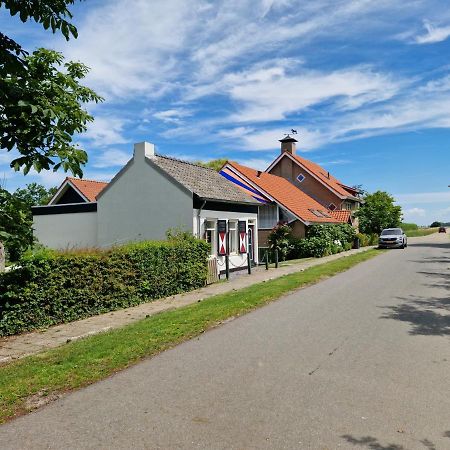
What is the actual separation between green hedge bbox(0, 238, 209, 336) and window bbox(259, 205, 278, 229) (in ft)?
52.7

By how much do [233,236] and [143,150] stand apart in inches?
236

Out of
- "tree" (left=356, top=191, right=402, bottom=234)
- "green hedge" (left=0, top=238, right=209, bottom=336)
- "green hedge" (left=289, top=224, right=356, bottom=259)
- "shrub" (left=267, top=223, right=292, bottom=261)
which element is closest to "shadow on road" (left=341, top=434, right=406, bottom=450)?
"green hedge" (left=0, top=238, right=209, bottom=336)

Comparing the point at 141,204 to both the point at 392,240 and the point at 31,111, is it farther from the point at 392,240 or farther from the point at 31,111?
the point at 392,240

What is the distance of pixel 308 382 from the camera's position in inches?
212

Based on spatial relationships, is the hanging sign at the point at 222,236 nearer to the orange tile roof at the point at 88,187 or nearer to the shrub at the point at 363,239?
the orange tile roof at the point at 88,187

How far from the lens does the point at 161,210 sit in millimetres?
18859

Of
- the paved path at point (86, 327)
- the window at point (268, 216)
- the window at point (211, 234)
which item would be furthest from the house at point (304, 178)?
the paved path at point (86, 327)

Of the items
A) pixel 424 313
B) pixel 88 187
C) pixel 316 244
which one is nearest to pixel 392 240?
pixel 316 244

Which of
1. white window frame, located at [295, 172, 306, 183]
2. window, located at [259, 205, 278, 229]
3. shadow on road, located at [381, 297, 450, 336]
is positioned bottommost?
shadow on road, located at [381, 297, 450, 336]

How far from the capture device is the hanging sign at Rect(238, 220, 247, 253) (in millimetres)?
21906

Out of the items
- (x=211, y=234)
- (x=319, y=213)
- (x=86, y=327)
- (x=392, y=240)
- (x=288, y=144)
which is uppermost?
(x=288, y=144)

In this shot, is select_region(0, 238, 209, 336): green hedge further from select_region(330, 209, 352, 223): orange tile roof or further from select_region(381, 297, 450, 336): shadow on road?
select_region(330, 209, 352, 223): orange tile roof

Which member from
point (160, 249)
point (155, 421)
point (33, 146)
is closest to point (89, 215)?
point (160, 249)

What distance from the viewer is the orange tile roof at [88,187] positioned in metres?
28.7
